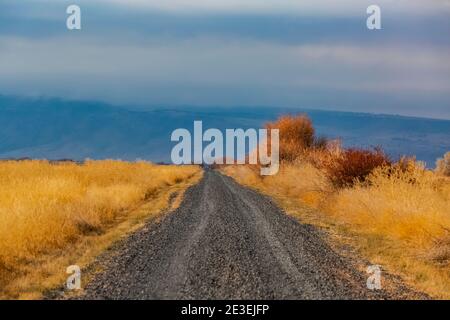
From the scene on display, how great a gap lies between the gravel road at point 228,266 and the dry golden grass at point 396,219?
3.70 ft

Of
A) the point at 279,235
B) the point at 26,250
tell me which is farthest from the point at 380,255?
the point at 26,250

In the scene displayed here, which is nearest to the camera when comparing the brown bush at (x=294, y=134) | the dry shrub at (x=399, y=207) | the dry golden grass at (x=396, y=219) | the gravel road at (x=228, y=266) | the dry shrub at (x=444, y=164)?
the gravel road at (x=228, y=266)

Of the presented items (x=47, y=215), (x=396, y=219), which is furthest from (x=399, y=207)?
(x=47, y=215)

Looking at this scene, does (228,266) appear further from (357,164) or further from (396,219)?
(357,164)

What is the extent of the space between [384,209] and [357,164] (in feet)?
20.0

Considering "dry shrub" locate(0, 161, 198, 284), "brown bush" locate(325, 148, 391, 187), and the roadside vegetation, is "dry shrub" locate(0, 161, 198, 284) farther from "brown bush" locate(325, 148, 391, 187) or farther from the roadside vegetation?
"brown bush" locate(325, 148, 391, 187)

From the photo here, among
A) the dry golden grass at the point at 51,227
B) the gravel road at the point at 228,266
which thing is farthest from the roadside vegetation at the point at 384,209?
the dry golden grass at the point at 51,227

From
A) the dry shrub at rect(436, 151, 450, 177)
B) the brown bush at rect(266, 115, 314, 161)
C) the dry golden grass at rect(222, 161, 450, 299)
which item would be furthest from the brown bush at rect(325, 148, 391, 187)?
the dry shrub at rect(436, 151, 450, 177)

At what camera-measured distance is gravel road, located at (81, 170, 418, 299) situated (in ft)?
28.0

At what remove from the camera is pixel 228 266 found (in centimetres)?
1039

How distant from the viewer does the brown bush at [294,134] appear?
42125 mm

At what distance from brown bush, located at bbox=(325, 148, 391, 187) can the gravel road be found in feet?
19.5

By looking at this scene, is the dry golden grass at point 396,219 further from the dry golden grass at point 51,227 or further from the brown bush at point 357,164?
the dry golden grass at point 51,227
